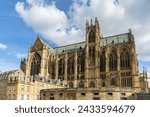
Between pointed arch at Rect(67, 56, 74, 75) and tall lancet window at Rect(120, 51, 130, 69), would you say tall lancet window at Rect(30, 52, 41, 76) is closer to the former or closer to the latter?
pointed arch at Rect(67, 56, 74, 75)

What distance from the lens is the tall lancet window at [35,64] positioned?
301 feet

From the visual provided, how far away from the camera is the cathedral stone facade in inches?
2992

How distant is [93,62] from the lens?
83062 mm

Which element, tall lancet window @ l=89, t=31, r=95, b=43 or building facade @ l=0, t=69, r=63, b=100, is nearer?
building facade @ l=0, t=69, r=63, b=100

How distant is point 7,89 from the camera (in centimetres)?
6488

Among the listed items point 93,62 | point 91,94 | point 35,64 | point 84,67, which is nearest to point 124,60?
point 93,62

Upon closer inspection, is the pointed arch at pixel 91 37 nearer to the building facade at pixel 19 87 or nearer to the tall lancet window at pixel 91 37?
the tall lancet window at pixel 91 37

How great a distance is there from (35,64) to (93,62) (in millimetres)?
25390

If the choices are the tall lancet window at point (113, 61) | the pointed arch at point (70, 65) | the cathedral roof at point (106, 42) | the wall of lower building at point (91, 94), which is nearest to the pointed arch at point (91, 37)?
the cathedral roof at point (106, 42)

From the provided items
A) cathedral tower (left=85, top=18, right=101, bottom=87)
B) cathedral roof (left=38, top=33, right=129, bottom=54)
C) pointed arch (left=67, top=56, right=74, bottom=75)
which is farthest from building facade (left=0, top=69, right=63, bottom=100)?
cathedral roof (left=38, top=33, right=129, bottom=54)

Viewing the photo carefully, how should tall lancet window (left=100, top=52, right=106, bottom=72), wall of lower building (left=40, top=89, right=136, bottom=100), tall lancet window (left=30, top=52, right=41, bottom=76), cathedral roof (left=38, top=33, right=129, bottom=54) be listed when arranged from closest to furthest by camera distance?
wall of lower building (left=40, top=89, right=136, bottom=100)
tall lancet window (left=100, top=52, right=106, bottom=72)
cathedral roof (left=38, top=33, right=129, bottom=54)
tall lancet window (left=30, top=52, right=41, bottom=76)

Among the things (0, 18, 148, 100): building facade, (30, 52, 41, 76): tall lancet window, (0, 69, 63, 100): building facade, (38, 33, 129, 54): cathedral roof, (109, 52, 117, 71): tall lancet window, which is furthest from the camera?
(30, 52, 41, 76): tall lancet window

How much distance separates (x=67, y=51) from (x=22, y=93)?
1450 inches

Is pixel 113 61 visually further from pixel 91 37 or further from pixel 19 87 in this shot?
pixel 19 87
